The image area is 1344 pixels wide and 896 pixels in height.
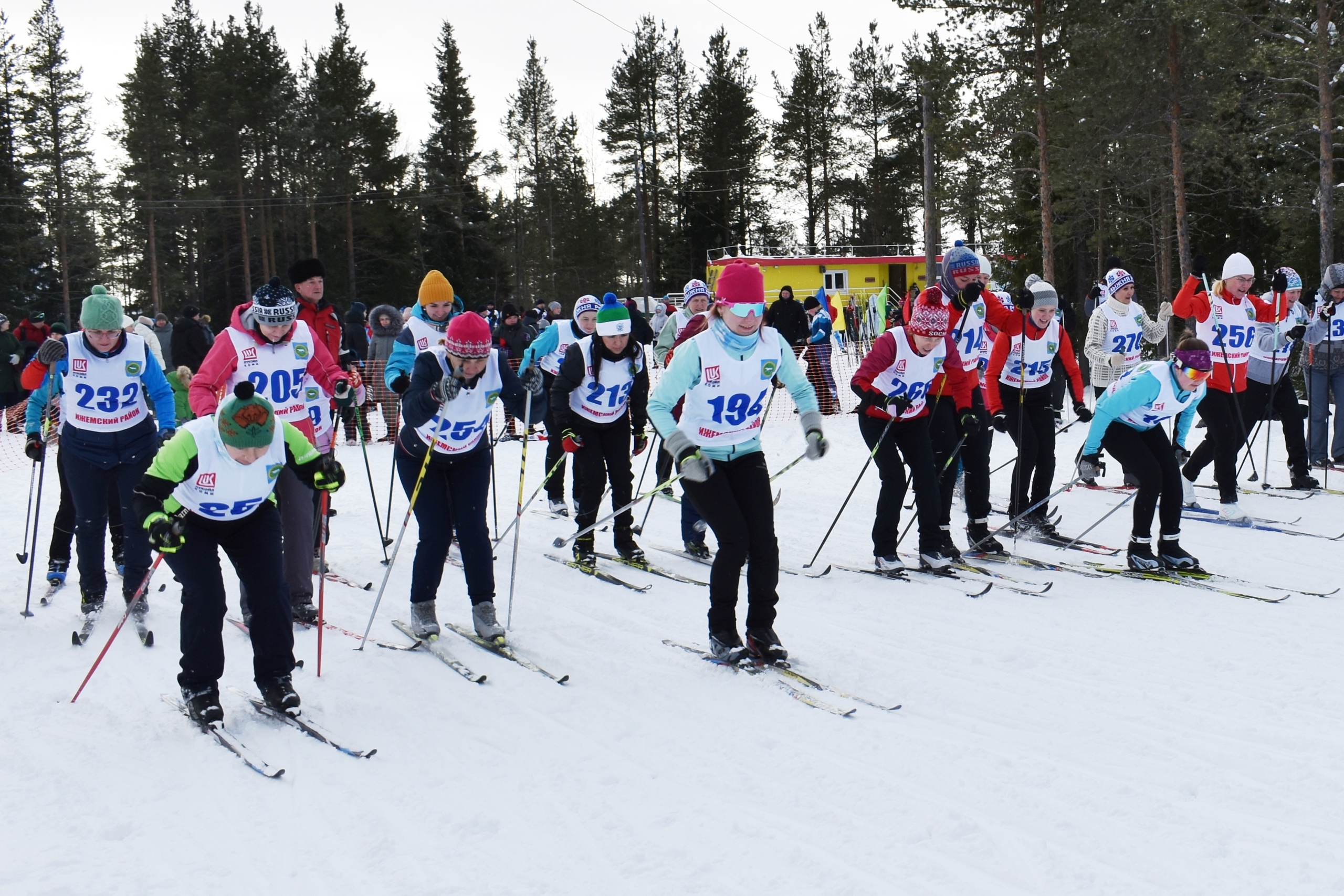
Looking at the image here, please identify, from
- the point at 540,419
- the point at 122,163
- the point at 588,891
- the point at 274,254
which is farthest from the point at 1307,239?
the point at 122,163

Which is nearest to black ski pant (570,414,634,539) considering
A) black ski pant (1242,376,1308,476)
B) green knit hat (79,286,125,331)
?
green knit hat (79,286,125,331)

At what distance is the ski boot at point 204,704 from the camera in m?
3.95

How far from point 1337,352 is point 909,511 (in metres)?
4.44

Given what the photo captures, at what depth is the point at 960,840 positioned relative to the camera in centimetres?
298

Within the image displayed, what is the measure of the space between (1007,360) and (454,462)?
4.17 m

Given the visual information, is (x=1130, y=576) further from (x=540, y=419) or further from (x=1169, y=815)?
(x=540, y=419)

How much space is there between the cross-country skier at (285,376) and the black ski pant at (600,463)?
5.27 feet

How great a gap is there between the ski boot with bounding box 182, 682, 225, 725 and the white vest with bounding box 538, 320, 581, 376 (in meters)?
4.25

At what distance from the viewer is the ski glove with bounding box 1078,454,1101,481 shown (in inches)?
250

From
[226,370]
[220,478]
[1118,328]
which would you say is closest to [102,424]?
[226,370]

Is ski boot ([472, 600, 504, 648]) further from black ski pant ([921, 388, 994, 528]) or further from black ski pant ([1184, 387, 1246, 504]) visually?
black ski pant ([1184, 387, 1246, 504])

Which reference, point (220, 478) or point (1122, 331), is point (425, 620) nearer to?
point (220, 478)

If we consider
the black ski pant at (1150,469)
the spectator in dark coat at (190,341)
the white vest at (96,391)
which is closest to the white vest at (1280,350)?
the black ski pant at (1150,469)

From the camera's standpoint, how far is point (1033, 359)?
712 centimetres
